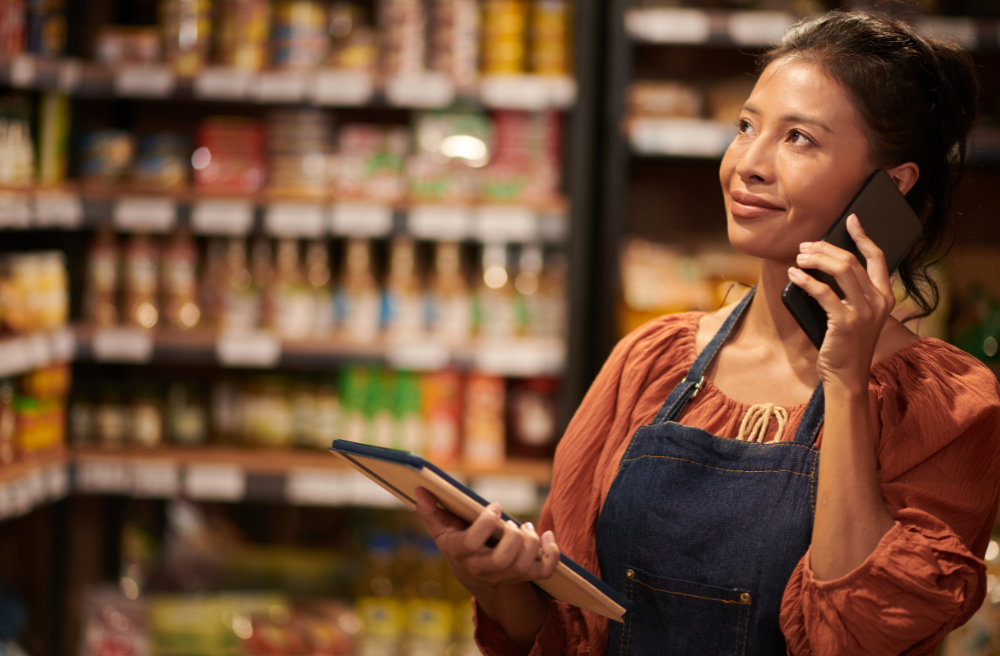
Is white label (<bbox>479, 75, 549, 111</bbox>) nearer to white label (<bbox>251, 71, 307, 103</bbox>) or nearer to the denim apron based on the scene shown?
white label (<bbox>251, 71, 307, 103</bbox>)

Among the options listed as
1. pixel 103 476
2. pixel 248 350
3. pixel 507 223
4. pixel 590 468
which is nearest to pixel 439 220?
pixel 507 223

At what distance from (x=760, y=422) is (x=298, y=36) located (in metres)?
2.30

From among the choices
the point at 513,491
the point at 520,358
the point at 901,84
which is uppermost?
the point at 901,84

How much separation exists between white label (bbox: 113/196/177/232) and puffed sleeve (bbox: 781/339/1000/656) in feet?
7.75

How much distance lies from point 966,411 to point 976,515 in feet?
0.37

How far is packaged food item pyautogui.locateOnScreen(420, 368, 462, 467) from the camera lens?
2.94 m

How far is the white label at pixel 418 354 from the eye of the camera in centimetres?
279

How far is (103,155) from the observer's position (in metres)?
3.00

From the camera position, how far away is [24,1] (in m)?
2.73

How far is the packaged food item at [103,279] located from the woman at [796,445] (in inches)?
90.1

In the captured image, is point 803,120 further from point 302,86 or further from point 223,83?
point 223,83

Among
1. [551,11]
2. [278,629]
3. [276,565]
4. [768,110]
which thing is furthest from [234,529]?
[768,110]

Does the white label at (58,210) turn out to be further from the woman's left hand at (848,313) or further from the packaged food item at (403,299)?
the woman's left hand at (848,313)

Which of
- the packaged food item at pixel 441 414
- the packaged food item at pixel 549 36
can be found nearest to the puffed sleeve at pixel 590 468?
the packaged food item at pixel 441 414
